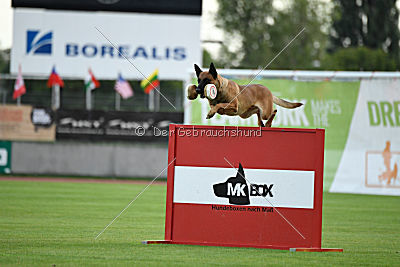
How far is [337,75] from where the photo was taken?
2525 cm

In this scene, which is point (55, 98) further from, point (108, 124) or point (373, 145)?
point (373, 145)

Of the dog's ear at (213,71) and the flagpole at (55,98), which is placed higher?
the flagpole at (55,98)

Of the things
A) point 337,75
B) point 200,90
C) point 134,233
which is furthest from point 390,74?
point 200,90

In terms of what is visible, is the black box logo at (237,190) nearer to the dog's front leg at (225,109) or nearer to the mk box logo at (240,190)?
the mk box logo at (240,190)

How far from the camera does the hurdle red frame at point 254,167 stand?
1017cm

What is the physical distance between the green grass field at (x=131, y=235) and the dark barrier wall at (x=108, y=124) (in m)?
10.8

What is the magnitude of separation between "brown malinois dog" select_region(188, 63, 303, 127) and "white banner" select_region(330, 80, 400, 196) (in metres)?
14.4

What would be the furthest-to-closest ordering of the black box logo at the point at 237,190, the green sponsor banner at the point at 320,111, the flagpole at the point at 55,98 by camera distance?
the flagpole at the point at 55,98 < the green sponsor banner at the point at 320,111 < the black box logo at the point at 237,190

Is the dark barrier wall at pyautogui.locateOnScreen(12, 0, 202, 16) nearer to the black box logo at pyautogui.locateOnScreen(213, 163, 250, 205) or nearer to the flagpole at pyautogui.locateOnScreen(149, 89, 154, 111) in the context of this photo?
the flagpole at pyautogui.locateOnScreen(149, 89, 154, 111)

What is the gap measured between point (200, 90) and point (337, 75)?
1665 centimetres

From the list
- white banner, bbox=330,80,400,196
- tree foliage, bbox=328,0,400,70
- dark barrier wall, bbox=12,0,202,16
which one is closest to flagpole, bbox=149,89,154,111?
dark barrier wall, bbox=12,0,202,16

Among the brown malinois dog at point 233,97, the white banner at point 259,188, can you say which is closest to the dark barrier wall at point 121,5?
the brown malinois dog at point 233,97

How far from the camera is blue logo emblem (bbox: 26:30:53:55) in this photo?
3838cm

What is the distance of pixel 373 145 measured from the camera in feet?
80.3
